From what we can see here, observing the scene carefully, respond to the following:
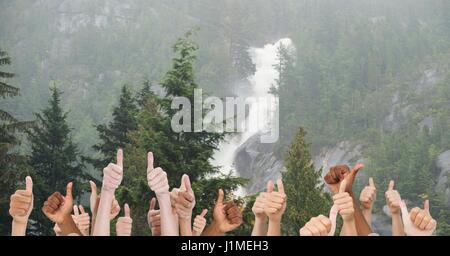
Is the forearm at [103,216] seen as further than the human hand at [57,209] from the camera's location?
No

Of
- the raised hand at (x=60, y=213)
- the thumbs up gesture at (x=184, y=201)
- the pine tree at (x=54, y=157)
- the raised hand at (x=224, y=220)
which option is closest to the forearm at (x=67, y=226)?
the raised hand at (x=60, y=213)

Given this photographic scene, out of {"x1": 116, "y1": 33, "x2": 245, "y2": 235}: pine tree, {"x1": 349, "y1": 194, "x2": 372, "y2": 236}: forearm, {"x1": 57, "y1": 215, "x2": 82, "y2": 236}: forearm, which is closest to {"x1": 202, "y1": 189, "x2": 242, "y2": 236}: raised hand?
{"x1": 349, "y1": 194, "x2": 372, "y2": 236}: forearm

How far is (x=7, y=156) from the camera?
17391 mm

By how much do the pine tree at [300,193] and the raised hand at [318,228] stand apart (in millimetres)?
17994

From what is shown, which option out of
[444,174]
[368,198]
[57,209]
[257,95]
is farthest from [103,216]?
[257,95]

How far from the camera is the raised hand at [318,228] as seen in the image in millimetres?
3588

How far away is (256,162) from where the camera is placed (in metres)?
65.3

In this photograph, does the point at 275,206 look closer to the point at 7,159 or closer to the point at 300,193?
the point at 7,159

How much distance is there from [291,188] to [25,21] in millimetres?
92643

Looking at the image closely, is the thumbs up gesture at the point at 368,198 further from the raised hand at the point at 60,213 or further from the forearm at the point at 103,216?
the raised hand at the point at 60,213

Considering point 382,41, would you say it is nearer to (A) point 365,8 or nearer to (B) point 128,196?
(A) point 365,8

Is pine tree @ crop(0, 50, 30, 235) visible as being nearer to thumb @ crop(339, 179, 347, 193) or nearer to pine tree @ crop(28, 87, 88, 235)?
pine tree @ crop(28, 87, 88, 235)

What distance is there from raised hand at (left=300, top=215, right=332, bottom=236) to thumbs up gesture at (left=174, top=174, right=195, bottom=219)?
0.85 meters

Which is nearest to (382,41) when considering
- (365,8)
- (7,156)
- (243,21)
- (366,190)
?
(365,8)
